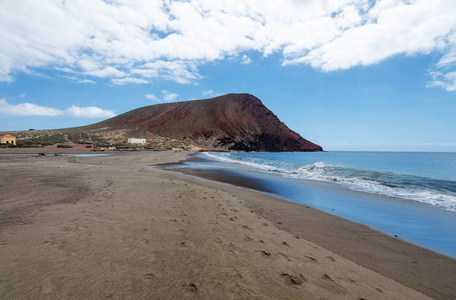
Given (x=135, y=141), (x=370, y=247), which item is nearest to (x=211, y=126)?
(x=135, y=141)

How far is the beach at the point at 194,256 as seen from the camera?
2.63 meters

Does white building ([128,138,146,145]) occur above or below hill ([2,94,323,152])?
below

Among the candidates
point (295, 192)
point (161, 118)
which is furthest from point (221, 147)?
point (295, 192)

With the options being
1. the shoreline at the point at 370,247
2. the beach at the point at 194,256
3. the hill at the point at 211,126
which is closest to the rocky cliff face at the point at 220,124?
the hill at the point at 211,126

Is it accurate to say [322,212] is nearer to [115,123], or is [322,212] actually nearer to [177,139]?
[177,139]

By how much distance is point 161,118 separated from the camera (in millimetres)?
124812

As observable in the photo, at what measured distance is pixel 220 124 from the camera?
12800 cm

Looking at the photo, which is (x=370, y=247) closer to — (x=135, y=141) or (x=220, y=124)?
(x=135, y=141)

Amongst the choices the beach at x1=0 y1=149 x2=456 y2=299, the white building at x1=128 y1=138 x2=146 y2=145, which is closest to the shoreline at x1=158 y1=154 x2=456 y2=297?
the beach at x1=0 y1=149 x2=456 y2=299

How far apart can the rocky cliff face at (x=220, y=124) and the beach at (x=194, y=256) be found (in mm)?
105367

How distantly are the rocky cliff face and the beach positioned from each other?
346 ft

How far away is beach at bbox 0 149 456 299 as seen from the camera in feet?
8.62

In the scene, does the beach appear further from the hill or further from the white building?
the hill

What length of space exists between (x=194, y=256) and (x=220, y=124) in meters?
126
